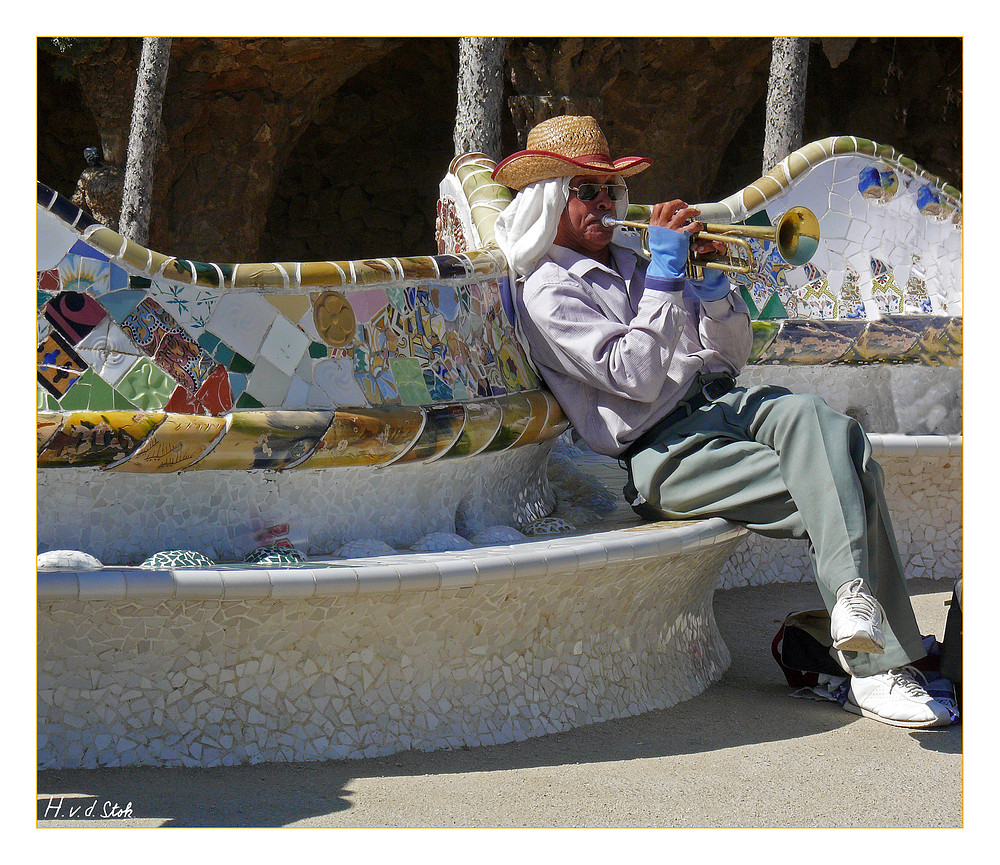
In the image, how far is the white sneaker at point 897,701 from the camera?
9.96 ft

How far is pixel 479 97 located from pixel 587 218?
12.9 feet

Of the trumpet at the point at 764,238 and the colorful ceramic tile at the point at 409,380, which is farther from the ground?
the trumpet at the point at 764,238

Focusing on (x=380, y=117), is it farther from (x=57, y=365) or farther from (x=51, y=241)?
(x=57, y=365)

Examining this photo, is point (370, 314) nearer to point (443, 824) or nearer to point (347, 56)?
point (443, 824)

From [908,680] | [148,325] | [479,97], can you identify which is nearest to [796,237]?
[908,680]

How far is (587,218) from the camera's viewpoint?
3582mm

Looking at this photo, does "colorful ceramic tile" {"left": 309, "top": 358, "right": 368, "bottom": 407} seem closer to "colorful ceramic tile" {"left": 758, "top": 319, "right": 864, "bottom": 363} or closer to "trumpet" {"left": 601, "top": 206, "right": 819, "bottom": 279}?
"trumpet" {"left": 601, "top": 206, "right": 819, "bottom": 279}

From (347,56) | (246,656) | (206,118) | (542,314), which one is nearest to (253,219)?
(206,118)

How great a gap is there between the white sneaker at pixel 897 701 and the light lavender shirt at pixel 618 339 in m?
0.98

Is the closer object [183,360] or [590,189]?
[183,360]

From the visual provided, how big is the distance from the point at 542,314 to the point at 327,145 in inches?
395

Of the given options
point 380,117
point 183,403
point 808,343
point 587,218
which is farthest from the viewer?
point 380,117

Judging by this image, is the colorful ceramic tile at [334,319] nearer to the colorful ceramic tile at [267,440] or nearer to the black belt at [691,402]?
the colorful ceramic tile at [267,440]

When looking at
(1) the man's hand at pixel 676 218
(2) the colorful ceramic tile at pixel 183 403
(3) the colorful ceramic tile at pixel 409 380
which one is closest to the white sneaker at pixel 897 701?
(1) the man's hand at pixel 676 218
